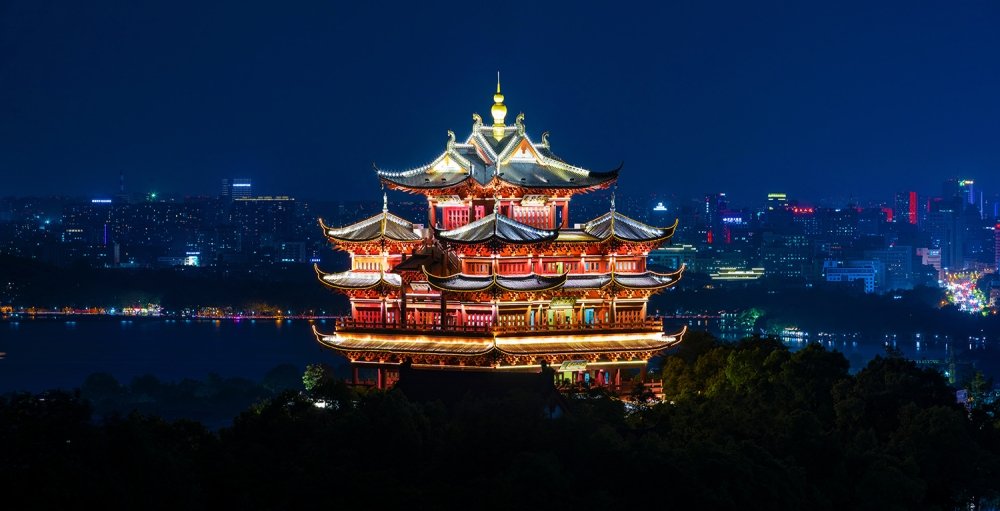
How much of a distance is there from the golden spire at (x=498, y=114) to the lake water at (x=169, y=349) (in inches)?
839

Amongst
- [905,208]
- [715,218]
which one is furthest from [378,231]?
[905,208]

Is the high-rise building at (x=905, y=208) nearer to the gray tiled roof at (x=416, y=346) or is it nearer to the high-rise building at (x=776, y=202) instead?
the high-rise building at (x=776, y=202)

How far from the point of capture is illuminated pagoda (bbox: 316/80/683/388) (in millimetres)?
29578

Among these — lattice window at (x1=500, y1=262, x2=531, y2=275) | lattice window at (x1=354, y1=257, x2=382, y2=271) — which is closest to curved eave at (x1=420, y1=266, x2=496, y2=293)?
lattice window at (x1=500, y1=262, x2=531, y2=275)

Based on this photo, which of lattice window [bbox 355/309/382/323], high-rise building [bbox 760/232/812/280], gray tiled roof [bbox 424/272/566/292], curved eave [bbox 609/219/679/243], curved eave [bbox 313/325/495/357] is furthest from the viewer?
high-rise building [bbox 760/232/812/280]

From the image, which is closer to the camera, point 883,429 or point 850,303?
point 883,429

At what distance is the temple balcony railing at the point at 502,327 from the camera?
29.5m

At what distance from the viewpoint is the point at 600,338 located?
3030 cm

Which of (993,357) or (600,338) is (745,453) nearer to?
(600,338)

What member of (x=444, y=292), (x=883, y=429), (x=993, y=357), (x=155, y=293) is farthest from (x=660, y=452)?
(x=155, y=293)

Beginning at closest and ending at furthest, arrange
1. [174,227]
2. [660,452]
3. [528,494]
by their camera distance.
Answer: [528,494]
[660,452]
[174,227]

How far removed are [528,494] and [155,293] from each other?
8722 cm

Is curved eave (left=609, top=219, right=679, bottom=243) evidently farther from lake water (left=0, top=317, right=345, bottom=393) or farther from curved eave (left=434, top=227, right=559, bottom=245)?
lake water (left=0, top=317, right=345, bottom=393)

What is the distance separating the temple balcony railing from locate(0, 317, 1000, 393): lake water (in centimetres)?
2141
